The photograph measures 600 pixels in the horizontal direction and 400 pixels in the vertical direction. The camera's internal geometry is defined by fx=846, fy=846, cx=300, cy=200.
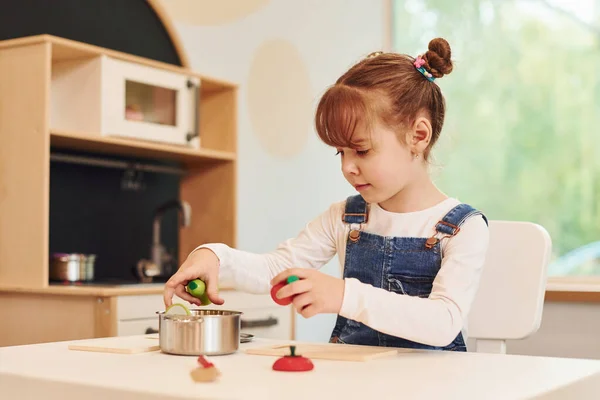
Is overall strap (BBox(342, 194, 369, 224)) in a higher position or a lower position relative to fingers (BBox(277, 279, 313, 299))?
higher

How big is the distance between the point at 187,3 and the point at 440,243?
2.24 metres

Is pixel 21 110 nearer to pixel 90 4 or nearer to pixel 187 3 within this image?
pixel 90 4

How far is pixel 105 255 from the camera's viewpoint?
2998 millimetres

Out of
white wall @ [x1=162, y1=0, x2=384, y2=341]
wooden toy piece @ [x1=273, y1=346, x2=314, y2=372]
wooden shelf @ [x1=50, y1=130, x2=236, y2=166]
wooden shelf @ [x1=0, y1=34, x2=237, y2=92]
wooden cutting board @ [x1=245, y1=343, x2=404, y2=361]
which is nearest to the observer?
wooden toy piece @ [x1=273, y1=346, x2=314, y2=372]

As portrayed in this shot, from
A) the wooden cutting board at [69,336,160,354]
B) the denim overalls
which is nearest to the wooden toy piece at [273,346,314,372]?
the wooden cutting board at [69,336,160,354]

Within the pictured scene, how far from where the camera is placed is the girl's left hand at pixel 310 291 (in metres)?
1.09

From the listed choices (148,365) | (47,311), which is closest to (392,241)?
(148,365)

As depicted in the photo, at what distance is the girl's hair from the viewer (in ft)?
4.75

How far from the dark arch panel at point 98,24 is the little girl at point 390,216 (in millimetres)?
1520

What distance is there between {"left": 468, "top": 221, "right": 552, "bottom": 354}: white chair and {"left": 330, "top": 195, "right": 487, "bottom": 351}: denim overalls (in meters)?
0.09

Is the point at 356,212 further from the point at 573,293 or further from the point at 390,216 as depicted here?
the point at 573,293

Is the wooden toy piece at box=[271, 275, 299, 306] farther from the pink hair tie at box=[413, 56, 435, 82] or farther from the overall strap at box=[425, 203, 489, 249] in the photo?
the pink hair tie at box=[413, 56, 435, 82]

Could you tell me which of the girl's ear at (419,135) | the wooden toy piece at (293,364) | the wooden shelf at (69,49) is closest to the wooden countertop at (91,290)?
the wooden shelf at (69,49)

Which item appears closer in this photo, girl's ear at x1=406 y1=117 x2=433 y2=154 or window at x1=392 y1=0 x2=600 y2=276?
girl's ear at x1=406 y1=117 x2=433 y2=154
